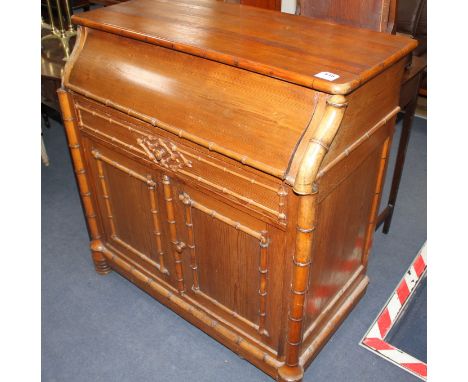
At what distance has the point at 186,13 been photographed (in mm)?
1809

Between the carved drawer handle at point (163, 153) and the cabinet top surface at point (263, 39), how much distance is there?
32cm

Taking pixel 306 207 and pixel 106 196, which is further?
pixel 106 196

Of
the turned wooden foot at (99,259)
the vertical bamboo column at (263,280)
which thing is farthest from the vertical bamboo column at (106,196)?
the vertical bamboo column at (263,280)

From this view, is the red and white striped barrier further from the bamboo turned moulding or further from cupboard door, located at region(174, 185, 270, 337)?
cupboard door, located at region(174, 185, 270, 337)

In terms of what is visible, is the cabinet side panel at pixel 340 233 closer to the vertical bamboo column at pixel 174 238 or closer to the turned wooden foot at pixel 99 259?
the vertical bamboo column at pixel 174 238

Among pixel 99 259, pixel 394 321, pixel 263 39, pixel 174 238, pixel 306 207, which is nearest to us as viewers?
pixel 306 207

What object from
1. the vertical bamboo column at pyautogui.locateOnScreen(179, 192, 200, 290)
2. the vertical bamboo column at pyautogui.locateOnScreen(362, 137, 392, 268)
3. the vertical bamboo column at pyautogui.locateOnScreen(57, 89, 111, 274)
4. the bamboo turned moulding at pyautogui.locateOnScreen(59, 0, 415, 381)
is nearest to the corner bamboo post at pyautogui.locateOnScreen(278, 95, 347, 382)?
the bamboo turned moulding at pyautogui.locateOnScreen(59, 0, 415, 381)

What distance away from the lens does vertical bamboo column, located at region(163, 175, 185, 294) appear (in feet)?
5.53

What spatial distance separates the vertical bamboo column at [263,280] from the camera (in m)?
1.47

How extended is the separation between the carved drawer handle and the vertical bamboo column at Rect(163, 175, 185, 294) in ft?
0.23

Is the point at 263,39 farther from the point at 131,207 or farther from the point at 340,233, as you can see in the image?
the point at 131,207

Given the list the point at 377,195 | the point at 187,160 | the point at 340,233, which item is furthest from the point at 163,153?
the point at 377,195

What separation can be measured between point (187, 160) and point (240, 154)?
26 centimetres

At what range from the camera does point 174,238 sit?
1805mm
